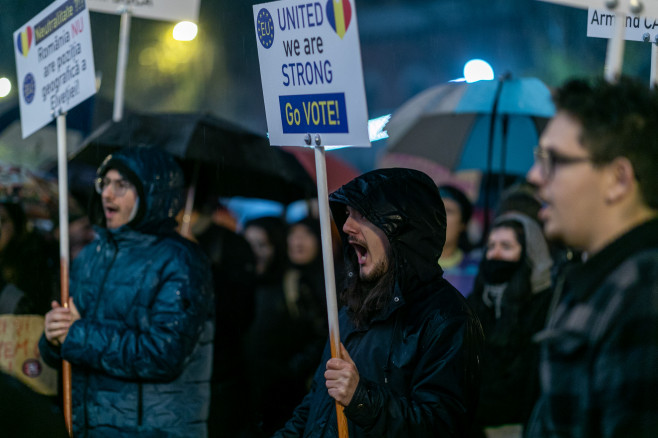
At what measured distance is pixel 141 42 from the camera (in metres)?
16.8

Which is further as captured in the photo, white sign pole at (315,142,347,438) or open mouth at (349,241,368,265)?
open mouth at (349,241,368,265)

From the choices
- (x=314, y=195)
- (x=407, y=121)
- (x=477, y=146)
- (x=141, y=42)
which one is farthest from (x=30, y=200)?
(x=141, y=42)

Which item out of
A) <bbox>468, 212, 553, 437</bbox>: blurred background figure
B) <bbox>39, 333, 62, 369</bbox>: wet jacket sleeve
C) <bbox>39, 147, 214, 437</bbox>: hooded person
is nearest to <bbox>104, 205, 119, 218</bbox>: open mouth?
<bbox>39, 147, 214, 437</bbox>: hooded person

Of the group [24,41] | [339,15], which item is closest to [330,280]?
[339,15]

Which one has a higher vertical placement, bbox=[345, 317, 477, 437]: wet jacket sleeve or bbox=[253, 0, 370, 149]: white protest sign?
bbox=[253, 0, 370, 149]: white protest sign

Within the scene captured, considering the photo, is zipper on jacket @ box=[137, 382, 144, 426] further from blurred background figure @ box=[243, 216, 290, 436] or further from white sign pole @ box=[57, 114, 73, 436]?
blurred background figure @ box=[243, 216, 290, 436]

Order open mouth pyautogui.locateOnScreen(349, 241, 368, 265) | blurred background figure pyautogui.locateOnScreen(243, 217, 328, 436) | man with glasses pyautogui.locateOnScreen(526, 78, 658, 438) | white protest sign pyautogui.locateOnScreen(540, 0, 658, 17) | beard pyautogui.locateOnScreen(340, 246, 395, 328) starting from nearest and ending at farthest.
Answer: man with glasses pyautogui.locateOnScreen(526, 78, 658, 438) < white protest sign pyautogui.locateOnScreen(540, 0, 658, 17) < beard pyautogui.locateOnScreen(340, 246, 395, 328) < open mouth pyautogui.locateOnScreen(349, 241, 368, 265) < blurred background figure pyautogui.locateOnScreen(243, 217, 328, 436)

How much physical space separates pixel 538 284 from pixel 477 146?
2072mm

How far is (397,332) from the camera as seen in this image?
8.97 ft

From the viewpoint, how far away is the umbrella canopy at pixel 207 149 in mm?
5285

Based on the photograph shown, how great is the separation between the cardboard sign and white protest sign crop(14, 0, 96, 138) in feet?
3.18

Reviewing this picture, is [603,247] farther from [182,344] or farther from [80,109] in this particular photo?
[80,109]

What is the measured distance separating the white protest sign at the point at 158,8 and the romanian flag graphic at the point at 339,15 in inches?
121

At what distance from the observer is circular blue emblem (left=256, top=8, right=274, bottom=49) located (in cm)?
302
